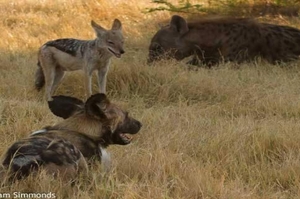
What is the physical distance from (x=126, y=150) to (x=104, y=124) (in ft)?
2.16

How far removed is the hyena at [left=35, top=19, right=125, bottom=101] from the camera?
7.73 meters

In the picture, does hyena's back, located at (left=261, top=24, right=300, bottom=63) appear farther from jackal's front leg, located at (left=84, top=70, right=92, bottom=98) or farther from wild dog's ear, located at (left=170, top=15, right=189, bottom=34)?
jackal's front leg, located at (left=84, top=70, right=92, bottom=98)

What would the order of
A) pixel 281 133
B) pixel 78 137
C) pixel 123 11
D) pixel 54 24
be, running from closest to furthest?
pixel 78 137
pixel 281 133
pixel 54 24
pixel 123 11

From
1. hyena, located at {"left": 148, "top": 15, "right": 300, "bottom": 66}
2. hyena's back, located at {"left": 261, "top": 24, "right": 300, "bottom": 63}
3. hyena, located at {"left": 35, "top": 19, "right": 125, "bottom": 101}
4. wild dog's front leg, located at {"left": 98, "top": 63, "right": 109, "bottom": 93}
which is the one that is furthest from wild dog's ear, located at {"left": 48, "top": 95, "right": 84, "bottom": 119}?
hyena's back, located at {"left": 261, "top": 24, "right": 300, "bottom": 63}

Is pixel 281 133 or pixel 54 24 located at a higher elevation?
pixel 281 133

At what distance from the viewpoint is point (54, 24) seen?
11.8m

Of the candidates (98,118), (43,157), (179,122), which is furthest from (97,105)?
(179,122)

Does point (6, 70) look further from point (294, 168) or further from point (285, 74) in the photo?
point (294, 168)

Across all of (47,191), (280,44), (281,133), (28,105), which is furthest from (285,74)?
(47,191)

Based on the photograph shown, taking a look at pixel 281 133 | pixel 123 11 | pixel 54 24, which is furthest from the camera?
pixel 123 11

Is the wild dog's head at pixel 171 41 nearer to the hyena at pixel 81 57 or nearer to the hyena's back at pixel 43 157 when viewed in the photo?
the hyena at pixel 81 57

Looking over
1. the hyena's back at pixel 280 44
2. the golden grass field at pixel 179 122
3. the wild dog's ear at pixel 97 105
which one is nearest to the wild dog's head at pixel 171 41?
the golden grass field at pixel 179 122

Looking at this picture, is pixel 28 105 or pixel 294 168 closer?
pixel 294 168

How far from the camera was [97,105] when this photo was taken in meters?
4.68
